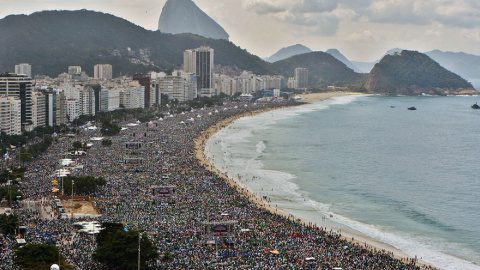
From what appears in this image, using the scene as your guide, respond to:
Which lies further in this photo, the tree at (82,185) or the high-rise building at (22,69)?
the high-rise building at (22,69)

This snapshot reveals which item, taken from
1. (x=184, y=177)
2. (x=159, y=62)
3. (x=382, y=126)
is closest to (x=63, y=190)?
(x=184, y=177)

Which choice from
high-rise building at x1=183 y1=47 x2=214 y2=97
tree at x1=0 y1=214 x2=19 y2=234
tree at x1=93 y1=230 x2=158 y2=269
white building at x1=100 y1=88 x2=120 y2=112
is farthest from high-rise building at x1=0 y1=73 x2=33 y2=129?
high-rise building at x1=183 y1=47 x2=214 y2=97

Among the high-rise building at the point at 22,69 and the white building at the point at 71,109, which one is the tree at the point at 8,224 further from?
the high-rise building at the point at 22,69

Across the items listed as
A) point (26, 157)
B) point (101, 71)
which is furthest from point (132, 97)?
point (26, 157)

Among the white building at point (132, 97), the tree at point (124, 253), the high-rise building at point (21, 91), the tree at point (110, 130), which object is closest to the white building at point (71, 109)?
the high-rise building at point (21, 91)

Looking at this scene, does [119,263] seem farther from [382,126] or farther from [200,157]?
[382,126]

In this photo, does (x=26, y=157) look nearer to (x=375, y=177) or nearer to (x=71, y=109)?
(x=375, y=177)

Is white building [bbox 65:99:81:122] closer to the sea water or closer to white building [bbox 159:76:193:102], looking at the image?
the sea water
